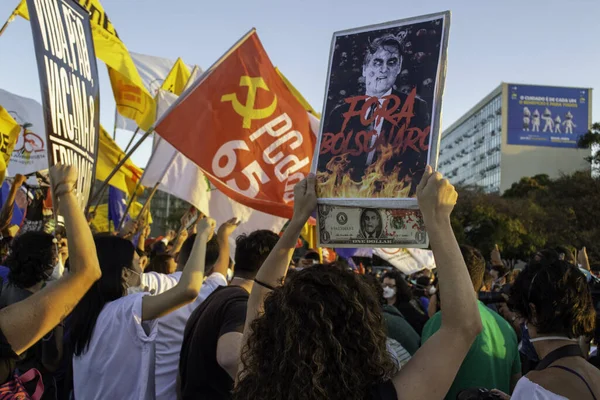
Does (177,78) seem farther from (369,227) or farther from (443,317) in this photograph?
(443,317)

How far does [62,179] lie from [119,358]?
0.99m

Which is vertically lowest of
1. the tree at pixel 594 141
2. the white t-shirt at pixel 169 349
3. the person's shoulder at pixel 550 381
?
the white t-shirt at pixel 169 349

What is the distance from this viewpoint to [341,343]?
1660 millimetres

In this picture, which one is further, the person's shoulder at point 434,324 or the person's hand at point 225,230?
the person's hand at point 225,230

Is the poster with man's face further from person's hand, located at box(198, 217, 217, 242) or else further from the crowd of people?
person's hand, located at box(198, 217, 217, 242)

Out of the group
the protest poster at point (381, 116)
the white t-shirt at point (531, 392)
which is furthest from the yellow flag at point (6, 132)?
the white t-shirt at point (531, 392)

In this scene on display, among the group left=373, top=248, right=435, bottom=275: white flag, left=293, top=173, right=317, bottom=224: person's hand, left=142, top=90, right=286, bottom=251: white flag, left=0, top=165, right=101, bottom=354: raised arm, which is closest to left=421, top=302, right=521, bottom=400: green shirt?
left=293, top=173, right=317, bottom=224: person's hand

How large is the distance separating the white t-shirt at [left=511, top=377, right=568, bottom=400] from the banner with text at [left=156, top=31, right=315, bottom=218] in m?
3.38

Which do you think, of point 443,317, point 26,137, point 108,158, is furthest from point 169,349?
point 26,137

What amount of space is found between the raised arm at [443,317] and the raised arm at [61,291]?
1194 mm

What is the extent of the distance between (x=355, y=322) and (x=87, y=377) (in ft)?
5.93

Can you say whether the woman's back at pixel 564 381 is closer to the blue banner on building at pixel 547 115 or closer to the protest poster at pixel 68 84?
the protest poster at pixel 68 84

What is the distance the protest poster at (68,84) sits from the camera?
126 inches

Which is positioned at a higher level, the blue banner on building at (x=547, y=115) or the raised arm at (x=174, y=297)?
the blue banner on building at (x=547, y=115)
